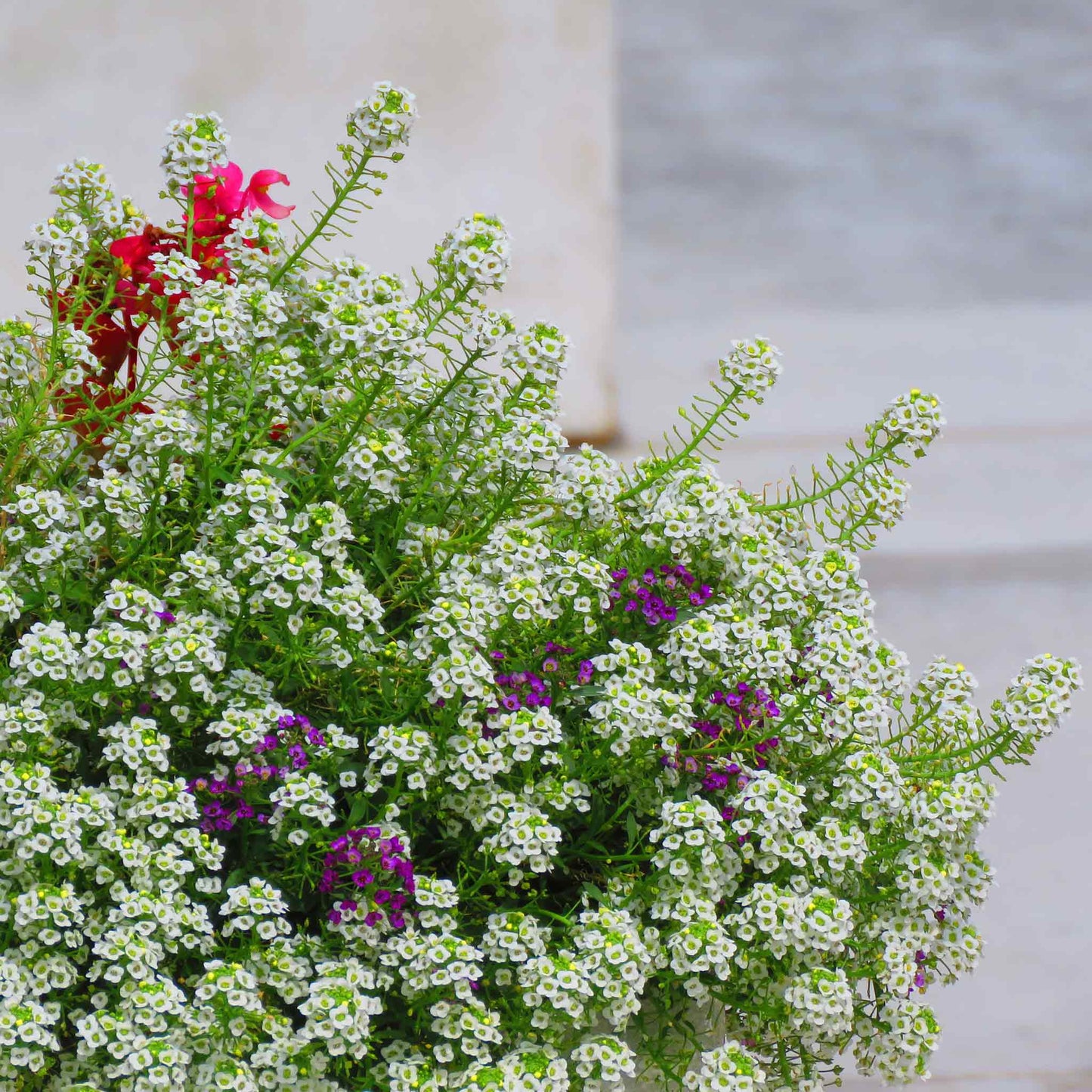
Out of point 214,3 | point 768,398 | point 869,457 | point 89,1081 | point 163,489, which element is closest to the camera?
point 89,1081

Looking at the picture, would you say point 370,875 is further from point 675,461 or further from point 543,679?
point 675,461

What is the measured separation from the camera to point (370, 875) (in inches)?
42.9

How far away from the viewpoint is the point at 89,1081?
108cm

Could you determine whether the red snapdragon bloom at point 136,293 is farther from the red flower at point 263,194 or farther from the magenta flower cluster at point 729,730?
the magenta flower cluster at point 729,730

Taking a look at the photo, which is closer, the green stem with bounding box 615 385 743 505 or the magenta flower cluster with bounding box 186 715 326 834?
the magenta flower cluster with bounding box 186 715 326 834

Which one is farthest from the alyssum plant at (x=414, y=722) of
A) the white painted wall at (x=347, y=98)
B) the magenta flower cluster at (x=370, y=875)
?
the white painted wall at (x=347, y=98)

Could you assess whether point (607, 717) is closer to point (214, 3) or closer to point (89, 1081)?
point (89, 1081)

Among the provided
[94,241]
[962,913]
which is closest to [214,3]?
[94,241]

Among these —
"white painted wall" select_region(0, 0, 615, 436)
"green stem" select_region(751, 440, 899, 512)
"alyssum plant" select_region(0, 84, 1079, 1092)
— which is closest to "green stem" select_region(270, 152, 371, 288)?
"alyssum plant" select_region(0, 84, 1079, 1092)

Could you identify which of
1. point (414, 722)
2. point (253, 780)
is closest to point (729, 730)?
point (414, 722)

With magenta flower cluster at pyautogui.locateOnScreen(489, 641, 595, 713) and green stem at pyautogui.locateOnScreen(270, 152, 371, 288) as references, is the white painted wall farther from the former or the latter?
magenta flower cluster at pyautogui.locateOnScreen(489, 641, 595, 713)

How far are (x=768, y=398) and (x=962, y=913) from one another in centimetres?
307

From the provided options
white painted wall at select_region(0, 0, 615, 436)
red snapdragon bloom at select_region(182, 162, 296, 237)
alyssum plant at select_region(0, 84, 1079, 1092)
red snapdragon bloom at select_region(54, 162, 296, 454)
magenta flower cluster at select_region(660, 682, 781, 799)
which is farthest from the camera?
white painted wall at select_region(0, 0, 615, 436)

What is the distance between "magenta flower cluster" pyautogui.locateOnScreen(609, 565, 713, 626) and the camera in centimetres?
122
